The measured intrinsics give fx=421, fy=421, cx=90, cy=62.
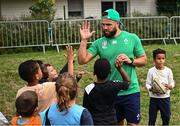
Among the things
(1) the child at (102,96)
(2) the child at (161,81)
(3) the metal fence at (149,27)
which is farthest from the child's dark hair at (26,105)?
(3) the metal fence at (149,27)

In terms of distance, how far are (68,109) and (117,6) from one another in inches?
773

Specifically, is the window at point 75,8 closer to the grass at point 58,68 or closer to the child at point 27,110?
the grass at point 58,68

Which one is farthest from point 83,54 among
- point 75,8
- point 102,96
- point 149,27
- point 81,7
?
point 75,8

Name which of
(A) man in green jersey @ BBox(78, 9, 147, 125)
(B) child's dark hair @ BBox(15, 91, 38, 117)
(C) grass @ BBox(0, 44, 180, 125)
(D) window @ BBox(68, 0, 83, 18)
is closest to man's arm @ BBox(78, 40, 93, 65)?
(A) man in green jersey @ BBox(78, 9, 147, 125)

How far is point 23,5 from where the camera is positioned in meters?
21.2

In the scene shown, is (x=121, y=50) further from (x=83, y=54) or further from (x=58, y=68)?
(x=58, y=68)

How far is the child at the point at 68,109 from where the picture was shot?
3934 millimetres

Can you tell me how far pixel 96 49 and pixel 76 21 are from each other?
10134 millimetres

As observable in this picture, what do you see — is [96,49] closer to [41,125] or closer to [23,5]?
[41,125]

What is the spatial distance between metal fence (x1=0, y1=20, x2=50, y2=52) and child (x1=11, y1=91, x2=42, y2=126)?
1121cm

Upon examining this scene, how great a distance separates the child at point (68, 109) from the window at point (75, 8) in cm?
1874

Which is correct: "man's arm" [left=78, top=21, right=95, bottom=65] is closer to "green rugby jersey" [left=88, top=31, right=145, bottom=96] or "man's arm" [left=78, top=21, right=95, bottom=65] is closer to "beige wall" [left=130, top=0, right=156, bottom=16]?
"green rugby jersey" [left=88, top=31, right=145, bottom=96]

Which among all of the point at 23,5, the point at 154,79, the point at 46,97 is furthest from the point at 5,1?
the point at 46,97

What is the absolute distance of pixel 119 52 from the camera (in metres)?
5.55
